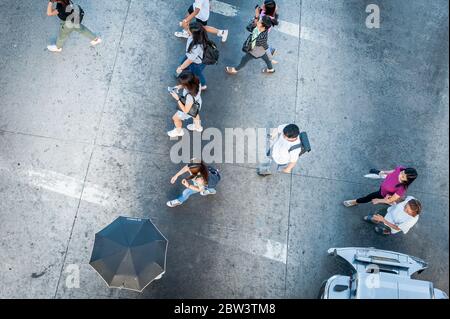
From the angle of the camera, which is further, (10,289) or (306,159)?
(306,159)

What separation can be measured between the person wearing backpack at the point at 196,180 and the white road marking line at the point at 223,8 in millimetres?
3899

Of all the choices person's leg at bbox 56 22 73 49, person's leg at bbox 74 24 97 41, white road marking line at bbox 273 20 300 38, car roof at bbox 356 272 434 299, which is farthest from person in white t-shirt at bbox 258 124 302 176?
person's leg at bbox 56 22 73 49

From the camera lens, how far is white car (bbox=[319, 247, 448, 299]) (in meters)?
5.79

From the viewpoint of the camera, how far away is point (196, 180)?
6016 mm

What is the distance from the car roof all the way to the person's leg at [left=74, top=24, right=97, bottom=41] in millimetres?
6520

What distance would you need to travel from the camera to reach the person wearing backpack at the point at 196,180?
19.3 feet

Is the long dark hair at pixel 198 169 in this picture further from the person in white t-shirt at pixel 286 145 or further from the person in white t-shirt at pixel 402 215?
the person in white t-shirt at pixel 402 215

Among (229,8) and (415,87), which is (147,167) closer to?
(229,8)

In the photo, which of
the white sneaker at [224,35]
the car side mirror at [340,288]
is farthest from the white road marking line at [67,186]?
the car side mirror at [340,288]

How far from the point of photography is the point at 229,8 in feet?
28.0

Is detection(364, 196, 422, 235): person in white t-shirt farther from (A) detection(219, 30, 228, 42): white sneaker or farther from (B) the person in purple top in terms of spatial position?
(A) detection(219, 30, 228, 42): white sneaker

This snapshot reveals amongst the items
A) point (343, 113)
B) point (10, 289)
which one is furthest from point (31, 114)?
point (343, 113)
